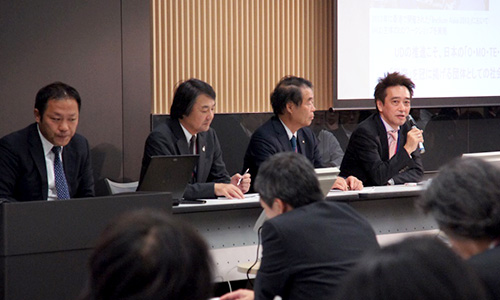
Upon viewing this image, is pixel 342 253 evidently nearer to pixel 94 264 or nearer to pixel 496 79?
pixel 94 264

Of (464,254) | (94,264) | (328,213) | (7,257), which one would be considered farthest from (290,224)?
(94,264)

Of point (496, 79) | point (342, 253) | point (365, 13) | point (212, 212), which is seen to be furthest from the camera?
point (496, 79)

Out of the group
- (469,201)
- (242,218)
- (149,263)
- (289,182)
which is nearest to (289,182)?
(289,182)

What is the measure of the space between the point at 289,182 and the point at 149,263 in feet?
5.23

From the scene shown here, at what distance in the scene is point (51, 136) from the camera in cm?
388

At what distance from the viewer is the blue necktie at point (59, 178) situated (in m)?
3.89

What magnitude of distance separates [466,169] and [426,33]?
5.04 meters

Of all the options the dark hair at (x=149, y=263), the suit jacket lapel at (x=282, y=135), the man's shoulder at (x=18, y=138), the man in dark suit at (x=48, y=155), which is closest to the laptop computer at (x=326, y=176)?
the suit jacket lapel at (x=282, y=135)

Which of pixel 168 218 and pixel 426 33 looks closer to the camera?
pixel 168 218

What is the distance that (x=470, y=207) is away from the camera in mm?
1682

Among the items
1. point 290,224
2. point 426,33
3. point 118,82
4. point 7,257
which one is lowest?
point 7,257

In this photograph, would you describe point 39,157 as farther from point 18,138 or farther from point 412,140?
point 412,140

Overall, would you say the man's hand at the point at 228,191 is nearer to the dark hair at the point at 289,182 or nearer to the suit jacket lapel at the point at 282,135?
the suit jacket lapel at the point at 282,135

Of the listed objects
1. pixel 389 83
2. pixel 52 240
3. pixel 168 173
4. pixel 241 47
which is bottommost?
pixel 52 240
